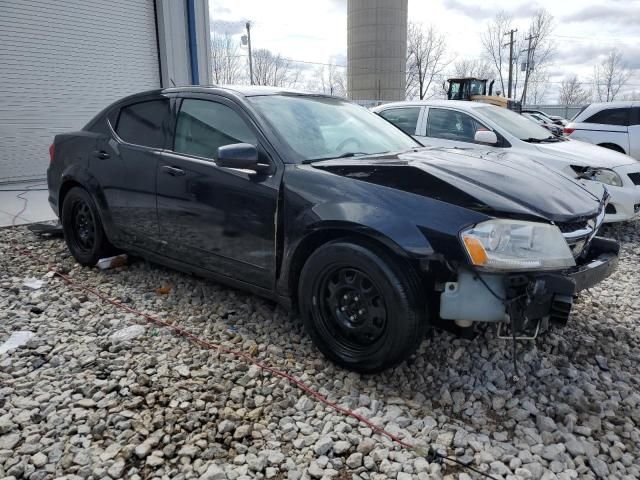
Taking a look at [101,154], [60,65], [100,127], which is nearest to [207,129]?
[101,154]

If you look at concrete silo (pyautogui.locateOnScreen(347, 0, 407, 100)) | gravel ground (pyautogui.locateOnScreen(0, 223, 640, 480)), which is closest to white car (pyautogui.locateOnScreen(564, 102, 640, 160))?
gravel ground (pyautogui.locateOnScreen(0, 223, 640, 480))

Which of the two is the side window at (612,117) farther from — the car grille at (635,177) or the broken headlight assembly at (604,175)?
the broken headlight assembly at (604,175)

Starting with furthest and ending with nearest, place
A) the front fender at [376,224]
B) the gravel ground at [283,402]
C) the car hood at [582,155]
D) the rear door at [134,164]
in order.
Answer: the car hood at [582,155]
the rear door at [134,164]
the front fender at [376,224]
the gravel ground at [283,402]

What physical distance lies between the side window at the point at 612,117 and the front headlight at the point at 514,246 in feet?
29.6

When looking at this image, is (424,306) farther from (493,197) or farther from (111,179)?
(111,179)

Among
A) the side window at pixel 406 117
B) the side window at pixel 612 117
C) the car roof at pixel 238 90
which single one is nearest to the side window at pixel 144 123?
the car roof at pixel 238 90

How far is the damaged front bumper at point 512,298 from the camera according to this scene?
7.57 feet

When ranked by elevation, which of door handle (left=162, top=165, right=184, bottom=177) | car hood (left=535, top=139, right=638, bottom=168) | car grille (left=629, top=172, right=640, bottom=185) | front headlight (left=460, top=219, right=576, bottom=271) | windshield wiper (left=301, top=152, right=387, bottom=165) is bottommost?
car grille (left=629, top=172, right=640, bottom=185)

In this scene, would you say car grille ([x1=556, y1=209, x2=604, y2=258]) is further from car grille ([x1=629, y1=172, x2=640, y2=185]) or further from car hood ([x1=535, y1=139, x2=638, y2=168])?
car grille ([x1=629, y1=172, x2=640, y2=185])

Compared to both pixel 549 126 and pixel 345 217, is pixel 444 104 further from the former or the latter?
pixel 549 126

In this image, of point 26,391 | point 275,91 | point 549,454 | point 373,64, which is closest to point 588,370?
point 549,454

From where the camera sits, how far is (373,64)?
51469 mm

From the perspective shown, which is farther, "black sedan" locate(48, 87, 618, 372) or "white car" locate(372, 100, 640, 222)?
"white car" locate(372, 100, 640, 222)

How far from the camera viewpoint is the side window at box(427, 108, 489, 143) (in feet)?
21.1
